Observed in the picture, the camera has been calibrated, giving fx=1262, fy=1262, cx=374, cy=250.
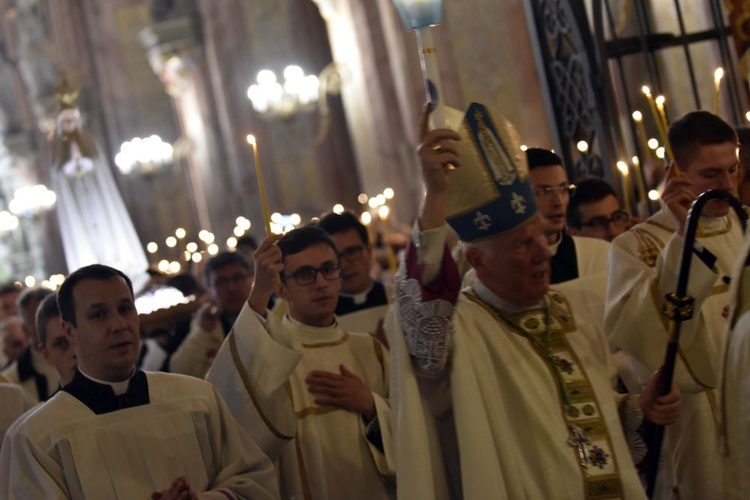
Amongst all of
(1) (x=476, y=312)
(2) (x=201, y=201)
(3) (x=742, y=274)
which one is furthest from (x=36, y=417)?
(2) (x=201, y=201)

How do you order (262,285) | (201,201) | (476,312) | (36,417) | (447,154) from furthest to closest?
(201,201) < (262,285) < (36,417) < (476,312) < (447,154)

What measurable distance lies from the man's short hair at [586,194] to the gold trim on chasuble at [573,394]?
2.29 m

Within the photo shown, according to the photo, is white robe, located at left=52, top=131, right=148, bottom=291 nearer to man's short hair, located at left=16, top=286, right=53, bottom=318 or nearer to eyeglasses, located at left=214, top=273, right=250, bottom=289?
man's short hair, located at left=16, top=286, right=53, bottom=318

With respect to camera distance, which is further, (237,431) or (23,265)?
(23,265)

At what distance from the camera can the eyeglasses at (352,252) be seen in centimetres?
685

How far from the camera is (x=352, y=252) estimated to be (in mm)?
6898

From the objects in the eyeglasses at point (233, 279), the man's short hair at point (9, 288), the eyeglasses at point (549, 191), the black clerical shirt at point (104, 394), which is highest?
the man's short hair at point (9, 288)

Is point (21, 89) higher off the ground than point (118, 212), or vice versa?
point (21, 89)

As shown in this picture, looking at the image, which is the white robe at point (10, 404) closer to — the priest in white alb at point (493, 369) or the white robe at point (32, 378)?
the white robe at point (32, 378)

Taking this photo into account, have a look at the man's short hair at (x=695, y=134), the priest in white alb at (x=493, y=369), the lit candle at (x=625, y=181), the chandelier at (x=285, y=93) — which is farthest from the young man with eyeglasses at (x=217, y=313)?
the chandelier at (x=285, y=93)

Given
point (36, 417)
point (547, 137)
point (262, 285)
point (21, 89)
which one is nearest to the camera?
point (36, 417)

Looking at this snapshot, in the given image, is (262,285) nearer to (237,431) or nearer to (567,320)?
(237,431)

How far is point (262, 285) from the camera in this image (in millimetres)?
5164

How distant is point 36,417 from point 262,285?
1.06m
